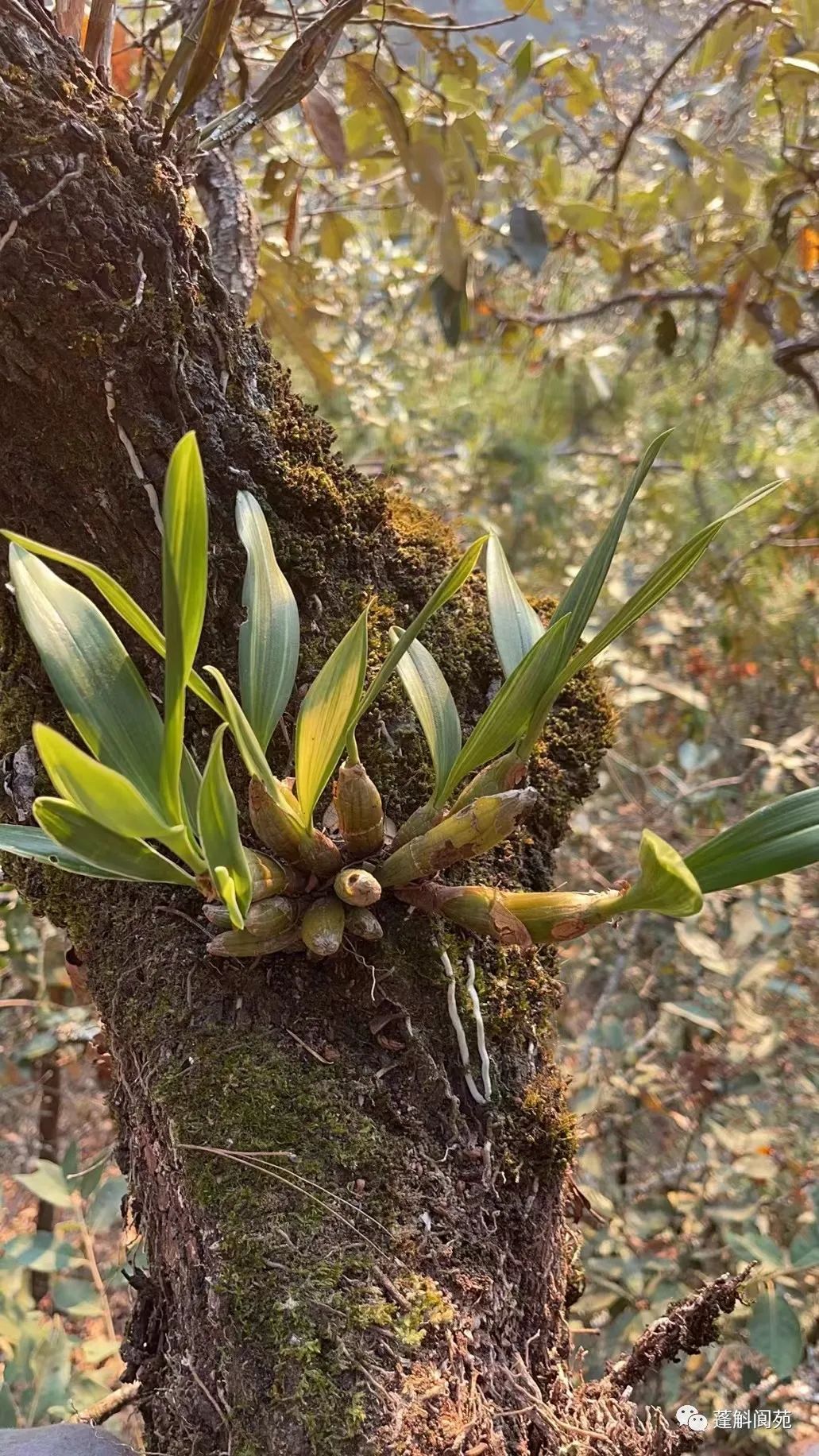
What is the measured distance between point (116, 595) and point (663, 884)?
1.14 feet

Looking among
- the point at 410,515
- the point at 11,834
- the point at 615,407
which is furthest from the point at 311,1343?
the point at 615,407

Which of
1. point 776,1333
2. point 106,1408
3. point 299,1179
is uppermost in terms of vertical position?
point 299,1179

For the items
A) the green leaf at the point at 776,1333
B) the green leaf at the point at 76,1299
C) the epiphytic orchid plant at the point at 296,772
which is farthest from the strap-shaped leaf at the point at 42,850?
the green leaf at the point at 776,1333

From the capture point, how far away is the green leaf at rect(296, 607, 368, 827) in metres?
0.57

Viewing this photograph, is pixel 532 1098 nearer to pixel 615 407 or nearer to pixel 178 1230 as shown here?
pixel 178 1230

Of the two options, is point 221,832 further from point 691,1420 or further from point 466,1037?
point 691,1420

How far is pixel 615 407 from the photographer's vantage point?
3309 millimetres

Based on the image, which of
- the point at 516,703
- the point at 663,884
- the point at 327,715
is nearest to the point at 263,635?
the point at 327,715

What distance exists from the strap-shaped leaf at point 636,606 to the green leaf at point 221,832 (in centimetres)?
23

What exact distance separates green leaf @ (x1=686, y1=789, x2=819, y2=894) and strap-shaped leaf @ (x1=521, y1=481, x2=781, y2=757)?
14 cm

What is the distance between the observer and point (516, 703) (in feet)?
1.94

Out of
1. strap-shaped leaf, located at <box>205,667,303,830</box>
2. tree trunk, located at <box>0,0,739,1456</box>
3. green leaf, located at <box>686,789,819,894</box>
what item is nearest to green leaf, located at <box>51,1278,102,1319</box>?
tree trunk, located at <box>0,0,739,1456</box>

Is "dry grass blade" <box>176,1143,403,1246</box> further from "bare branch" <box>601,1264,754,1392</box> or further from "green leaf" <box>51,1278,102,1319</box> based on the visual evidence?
"green leaf" <box>51,1278,102,1319</box>

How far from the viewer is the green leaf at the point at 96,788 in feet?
1.29
